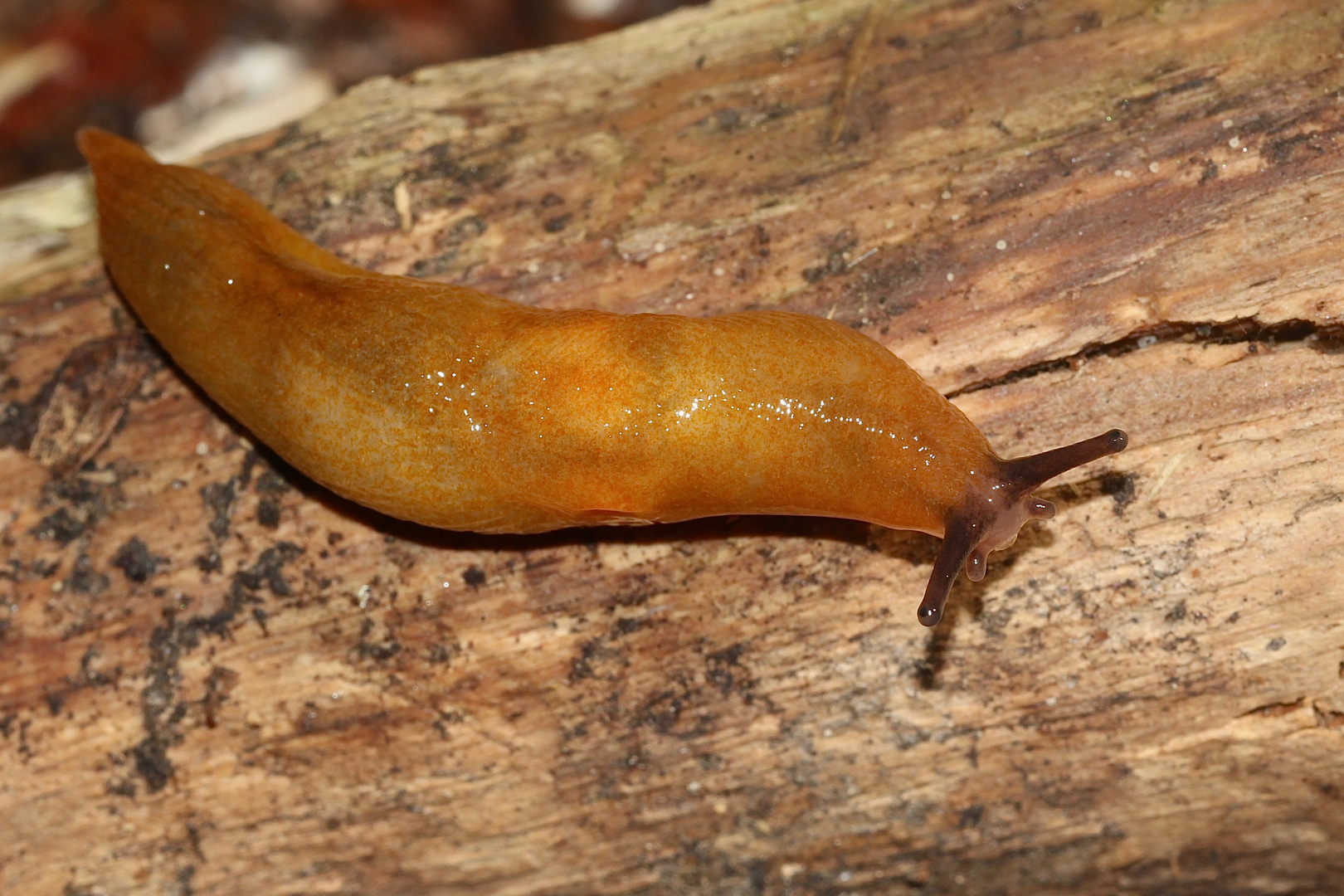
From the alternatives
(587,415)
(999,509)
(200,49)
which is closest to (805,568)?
(999,509)

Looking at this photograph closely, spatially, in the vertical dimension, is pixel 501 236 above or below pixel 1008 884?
above

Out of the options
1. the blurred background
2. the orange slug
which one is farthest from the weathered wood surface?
the blurred background

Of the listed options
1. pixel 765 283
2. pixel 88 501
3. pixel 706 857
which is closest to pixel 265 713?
pixel 88 501

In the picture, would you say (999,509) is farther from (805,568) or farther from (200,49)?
(200,49)

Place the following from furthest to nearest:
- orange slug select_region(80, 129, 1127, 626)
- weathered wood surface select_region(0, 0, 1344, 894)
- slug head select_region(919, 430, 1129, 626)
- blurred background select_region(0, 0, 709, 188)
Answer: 1. blurred background select_region(0, 0, 709, 188)
2. weathered wood surface select_region(0, 0, 1344, 894)
3. orange slug select_region(80, 129, 1127, 626)
4. slug head select_region(919, 430, 1129, 626)

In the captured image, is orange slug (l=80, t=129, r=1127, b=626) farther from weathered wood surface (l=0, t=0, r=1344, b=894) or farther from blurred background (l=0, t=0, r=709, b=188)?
blurred background (l=0, t=0, r=709, b=188)

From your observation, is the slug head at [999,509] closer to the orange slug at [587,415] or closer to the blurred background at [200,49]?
the orange slug at [587,415]

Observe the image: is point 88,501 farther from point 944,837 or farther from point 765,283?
point 944,837
